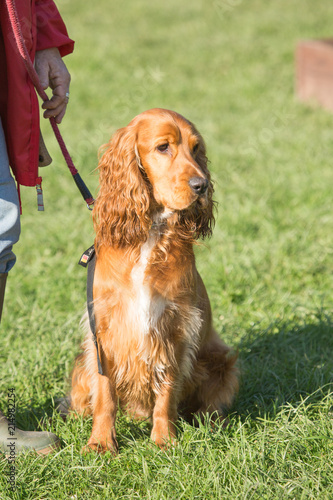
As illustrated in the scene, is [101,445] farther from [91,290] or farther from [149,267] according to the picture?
[149,267]

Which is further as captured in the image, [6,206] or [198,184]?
[198,184]

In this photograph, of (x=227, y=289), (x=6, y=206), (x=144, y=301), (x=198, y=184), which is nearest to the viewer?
(x=6, y=206)

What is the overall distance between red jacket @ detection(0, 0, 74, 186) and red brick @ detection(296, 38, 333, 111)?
22.7 ft

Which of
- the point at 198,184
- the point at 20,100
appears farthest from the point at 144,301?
the point at 20,100

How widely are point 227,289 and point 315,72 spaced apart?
574cm

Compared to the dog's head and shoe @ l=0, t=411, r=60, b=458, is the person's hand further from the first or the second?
shoe @ l=0, t=411, r=60, b=458

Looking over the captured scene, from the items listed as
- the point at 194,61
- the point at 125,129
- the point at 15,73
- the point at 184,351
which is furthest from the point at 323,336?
the point at 194,61

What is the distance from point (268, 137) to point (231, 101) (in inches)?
76.6

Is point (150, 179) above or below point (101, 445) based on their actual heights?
above

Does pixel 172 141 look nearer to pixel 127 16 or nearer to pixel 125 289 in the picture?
pixel 125 289

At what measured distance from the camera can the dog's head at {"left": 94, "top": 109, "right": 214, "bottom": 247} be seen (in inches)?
101

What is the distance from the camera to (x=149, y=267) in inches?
105

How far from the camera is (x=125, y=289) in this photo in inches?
104

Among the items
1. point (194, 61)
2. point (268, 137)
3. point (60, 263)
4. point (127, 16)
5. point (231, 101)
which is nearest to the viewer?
point (60, 263)
